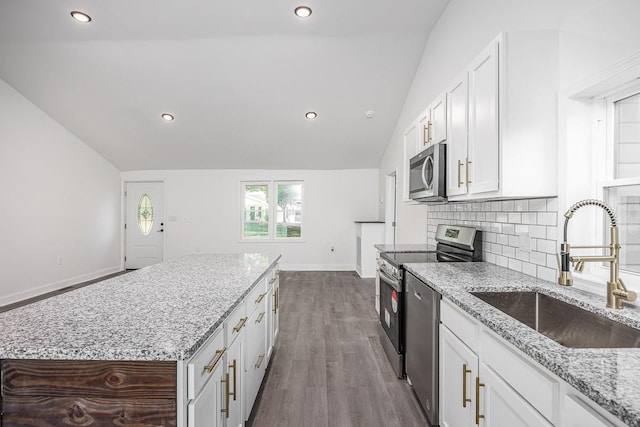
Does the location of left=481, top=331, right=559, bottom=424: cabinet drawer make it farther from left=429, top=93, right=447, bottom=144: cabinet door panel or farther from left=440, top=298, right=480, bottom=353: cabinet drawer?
left=429, top=93, right=447, bottom=144: cabinet door panel

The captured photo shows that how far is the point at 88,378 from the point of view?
94 centimetres

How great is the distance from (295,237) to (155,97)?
3667 millimetres

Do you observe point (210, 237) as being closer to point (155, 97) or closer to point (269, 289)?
point (155, 97)

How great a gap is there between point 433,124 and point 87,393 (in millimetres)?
2548

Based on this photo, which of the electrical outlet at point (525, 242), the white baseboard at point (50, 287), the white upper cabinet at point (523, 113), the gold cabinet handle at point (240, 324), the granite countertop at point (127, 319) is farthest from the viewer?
the white baseboard at point (50, 287)

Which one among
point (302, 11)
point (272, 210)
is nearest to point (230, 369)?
point (302, 11)

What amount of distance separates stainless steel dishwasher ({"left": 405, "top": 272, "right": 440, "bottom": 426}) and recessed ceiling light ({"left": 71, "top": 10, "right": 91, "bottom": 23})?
3947 mm

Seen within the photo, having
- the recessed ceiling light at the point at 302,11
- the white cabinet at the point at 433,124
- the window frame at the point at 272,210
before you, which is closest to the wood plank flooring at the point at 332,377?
the white cabinet at the point at 433,124

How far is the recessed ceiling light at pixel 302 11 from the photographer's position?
3.14m

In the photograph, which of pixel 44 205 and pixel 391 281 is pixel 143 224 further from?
pixel 391 281

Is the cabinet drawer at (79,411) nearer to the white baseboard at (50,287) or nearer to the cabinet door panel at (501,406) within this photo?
the cabinet door panel at (501,406)

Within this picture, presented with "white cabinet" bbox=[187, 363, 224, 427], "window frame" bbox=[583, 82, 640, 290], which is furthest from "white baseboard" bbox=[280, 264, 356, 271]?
"white cabinet" bbox=[187, 363, 224, 427]

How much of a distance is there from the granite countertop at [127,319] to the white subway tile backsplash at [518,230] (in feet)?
5.25

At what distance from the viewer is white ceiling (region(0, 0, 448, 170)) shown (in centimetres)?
328
